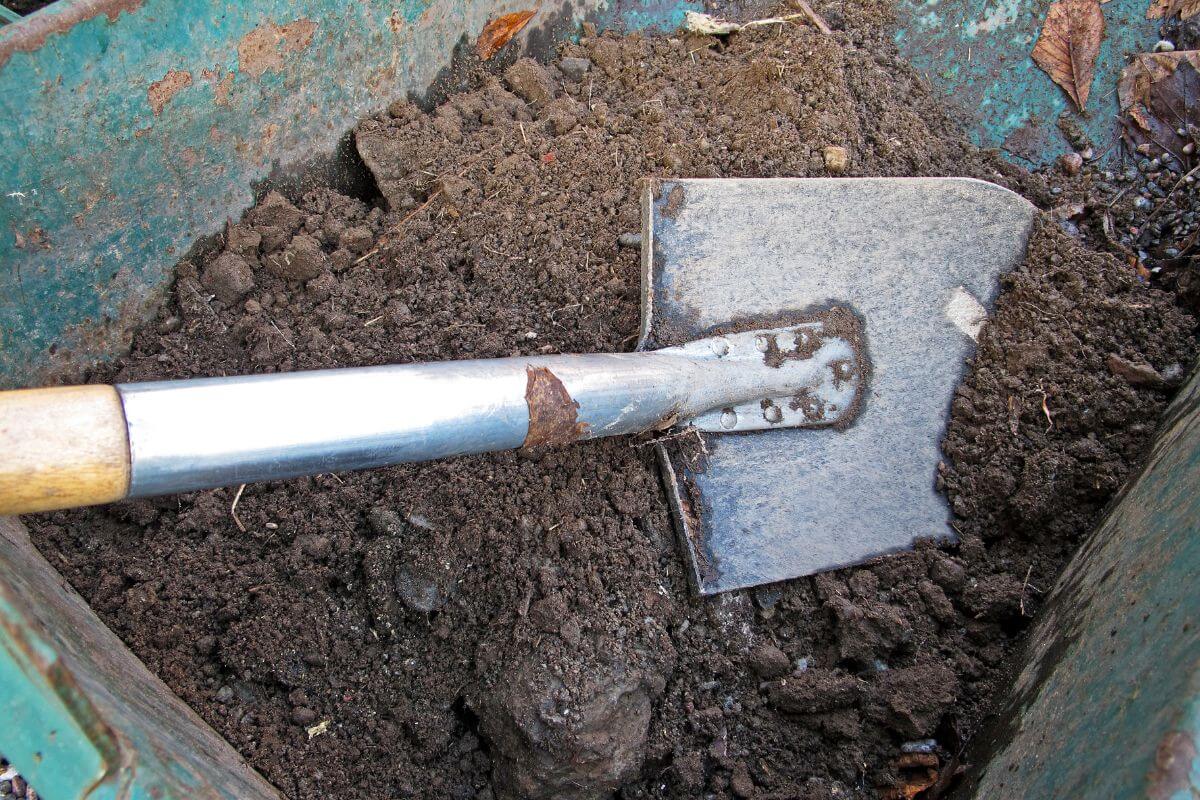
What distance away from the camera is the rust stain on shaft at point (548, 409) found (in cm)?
146

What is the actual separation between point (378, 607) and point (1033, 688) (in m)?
1.10

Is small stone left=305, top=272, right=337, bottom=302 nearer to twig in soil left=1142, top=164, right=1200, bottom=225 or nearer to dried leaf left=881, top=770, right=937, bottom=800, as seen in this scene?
dried leaf left=881, top=770, right=937, bottom=800

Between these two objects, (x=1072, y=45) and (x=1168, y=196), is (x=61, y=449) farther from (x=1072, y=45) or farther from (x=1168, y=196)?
(x=1072, y=45)

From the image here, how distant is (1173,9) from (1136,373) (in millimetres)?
1199

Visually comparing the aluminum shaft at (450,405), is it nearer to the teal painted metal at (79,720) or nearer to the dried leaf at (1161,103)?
the teal painted metal at (79,720)

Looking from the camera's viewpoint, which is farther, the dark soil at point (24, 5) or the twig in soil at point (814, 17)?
the twig in soil at point (814, 17)

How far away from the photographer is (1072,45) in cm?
232

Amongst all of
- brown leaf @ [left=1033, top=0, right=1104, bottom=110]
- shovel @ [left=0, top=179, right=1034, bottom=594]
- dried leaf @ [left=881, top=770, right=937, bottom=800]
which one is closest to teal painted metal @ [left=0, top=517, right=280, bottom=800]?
shovel @ [left=0, top=179, right=1034, bottom=594]

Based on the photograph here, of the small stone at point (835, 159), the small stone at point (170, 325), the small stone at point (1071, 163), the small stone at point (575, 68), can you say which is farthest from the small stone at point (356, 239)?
the small stone at point (1071, 163)

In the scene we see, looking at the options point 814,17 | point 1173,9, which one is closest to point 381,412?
point 814,17

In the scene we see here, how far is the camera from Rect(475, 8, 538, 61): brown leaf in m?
2.20

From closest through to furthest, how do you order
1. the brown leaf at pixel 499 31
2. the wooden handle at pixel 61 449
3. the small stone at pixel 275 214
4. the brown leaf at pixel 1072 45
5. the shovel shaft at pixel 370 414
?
the wooden handle at pixel 61 449 → the shovel shaft at pixel 370 414 → the small stone at pixel 275 214 → the brown leaf at pixel 499 31 → the brown leaf at pixel 1072 45

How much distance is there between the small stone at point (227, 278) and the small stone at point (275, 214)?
117 millimetres

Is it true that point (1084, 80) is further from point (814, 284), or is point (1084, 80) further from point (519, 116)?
point (519, 116)
